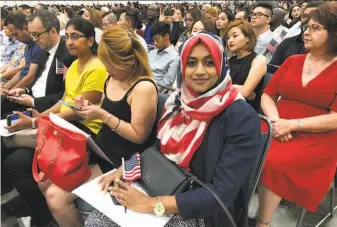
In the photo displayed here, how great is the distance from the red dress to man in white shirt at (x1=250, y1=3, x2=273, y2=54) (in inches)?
67.2

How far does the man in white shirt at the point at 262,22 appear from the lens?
3486mm

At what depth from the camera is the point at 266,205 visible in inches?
69.2

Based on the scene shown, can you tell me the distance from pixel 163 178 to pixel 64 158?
1.71 ft

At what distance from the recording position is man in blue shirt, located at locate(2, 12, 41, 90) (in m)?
3.04

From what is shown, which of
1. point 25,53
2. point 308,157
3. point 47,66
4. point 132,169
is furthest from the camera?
point 25,53

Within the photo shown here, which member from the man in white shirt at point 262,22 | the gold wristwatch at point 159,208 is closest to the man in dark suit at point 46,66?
the gold wristwatch at point 159,208

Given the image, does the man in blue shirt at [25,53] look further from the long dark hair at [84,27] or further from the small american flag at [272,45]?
the small american flag at [272,45]

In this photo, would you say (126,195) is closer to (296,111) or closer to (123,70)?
(123,70)

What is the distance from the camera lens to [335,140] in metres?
1.81

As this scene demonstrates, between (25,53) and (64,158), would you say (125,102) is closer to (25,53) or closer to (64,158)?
(64,158)

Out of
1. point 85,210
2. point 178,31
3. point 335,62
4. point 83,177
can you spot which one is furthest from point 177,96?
point 178,31

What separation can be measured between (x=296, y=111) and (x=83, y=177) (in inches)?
51.2

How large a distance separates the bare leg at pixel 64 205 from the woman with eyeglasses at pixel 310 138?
3.22ft

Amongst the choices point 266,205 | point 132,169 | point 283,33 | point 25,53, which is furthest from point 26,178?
point 283,33
